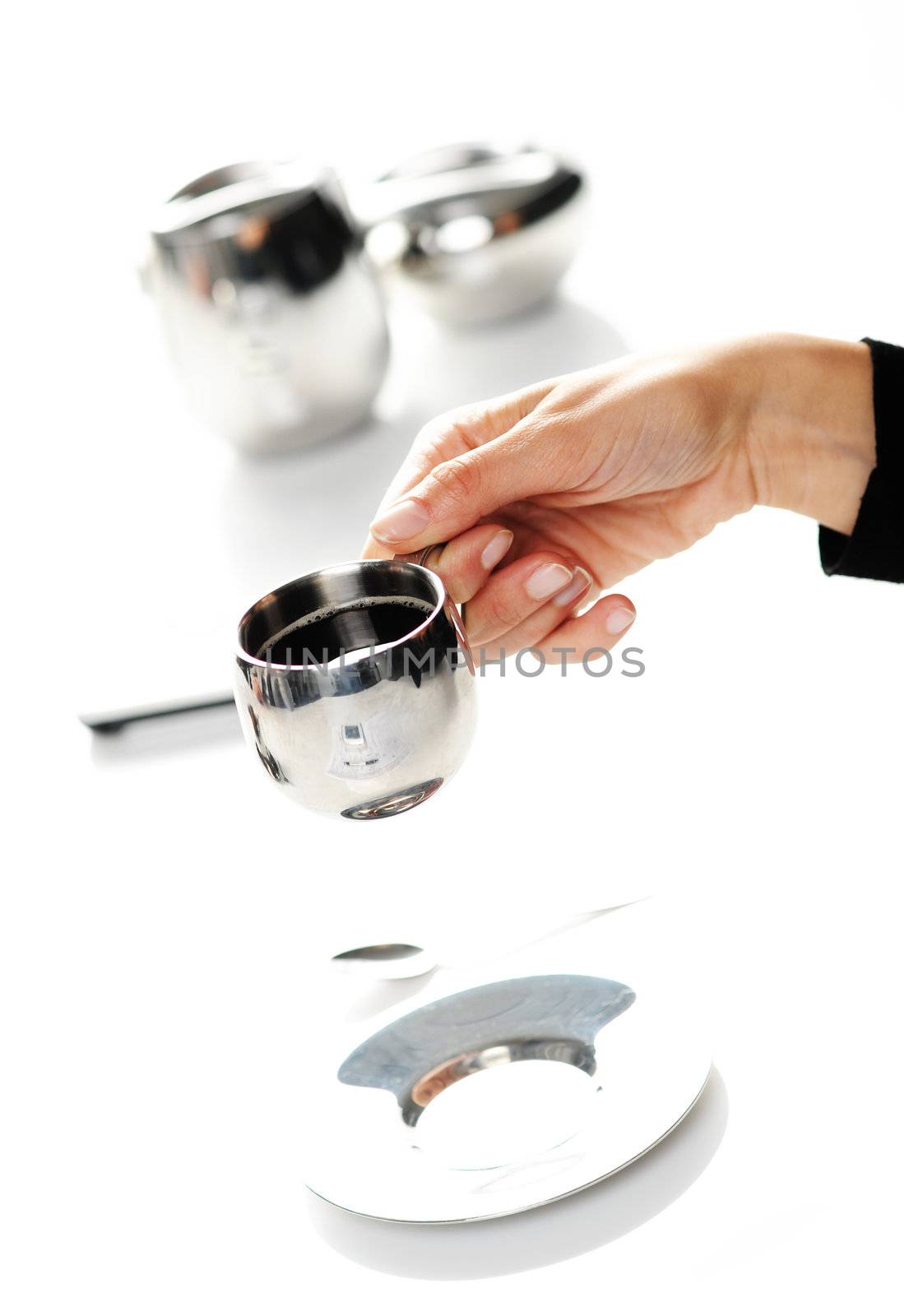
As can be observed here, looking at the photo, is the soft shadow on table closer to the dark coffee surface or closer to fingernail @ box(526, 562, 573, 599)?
the dark coffee surface

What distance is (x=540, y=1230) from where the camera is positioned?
1.80 feet

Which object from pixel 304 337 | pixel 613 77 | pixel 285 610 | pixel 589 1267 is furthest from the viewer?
pixel 613 77

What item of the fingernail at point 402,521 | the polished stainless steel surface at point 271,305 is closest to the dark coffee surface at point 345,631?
the fingernail at point 402,521

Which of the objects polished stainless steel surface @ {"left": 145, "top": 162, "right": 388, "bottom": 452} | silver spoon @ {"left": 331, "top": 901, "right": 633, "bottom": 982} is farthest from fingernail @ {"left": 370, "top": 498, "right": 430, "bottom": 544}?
polished stainless steel surface @ {"left": 145, "top": 162, "right": 388, "bottom": 452}

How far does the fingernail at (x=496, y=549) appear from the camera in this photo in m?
0.81

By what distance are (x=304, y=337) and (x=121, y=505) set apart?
0.24 meters

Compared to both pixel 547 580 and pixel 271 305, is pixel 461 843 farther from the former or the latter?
pixel 271 305

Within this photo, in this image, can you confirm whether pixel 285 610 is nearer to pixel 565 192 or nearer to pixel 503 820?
pixel 503 820

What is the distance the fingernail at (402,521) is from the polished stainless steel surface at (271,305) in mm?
445

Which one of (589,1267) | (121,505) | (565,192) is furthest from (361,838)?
(565,192)

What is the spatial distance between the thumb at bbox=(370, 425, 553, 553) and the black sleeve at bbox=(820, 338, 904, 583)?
0.22 meters

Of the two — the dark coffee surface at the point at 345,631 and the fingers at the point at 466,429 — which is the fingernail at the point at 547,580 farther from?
the dark coffee surface at the point at 345,631

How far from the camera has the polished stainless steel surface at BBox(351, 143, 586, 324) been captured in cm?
124

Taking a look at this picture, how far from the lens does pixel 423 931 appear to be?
0.72 metres
